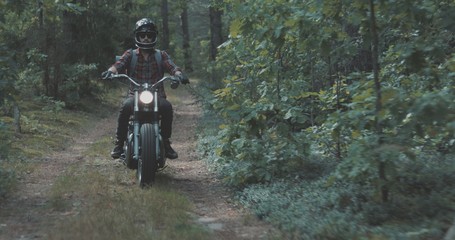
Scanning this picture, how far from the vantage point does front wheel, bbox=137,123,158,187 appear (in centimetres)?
657

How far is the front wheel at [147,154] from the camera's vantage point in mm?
6566

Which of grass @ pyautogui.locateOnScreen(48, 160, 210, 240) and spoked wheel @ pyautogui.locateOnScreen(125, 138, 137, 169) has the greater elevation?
spoked wheel @ pyautogui.locateOnScreen(125, 138, 137, 169)

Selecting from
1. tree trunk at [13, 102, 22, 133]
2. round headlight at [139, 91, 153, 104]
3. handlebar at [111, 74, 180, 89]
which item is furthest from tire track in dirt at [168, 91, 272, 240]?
tree trunk at [13, 102, 22, 133]

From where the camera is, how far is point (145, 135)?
663 cm

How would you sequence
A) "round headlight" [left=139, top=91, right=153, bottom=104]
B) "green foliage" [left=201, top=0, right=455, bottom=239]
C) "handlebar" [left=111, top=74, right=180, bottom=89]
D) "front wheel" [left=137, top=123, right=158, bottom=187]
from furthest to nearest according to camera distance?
1. "handlebar" [left=111, top=74, right=180, bottom=89]
2. "round headlight" [left=139, top=91, right=153, bottom=104]
3. "front wheel" [left=137, top=123, right=158, bottom=187]
4. "green foliage" [left=201, top=0, right=455, bottom=239]

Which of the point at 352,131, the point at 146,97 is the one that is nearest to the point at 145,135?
the point at 146,97

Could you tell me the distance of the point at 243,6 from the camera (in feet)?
19.7

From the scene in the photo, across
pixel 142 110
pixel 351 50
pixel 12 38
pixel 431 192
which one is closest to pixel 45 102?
pixel 12 38

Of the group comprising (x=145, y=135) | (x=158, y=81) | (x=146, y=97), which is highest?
(x=158, y=81)

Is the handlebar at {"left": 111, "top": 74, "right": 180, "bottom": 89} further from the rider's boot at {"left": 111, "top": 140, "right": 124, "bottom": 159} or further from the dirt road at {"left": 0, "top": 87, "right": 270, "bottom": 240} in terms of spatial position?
the dirt road at {"left": 0, "top": 87, "right": 270, "bottom": 240}

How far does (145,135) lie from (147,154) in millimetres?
260

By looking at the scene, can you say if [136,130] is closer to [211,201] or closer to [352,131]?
[211,201]

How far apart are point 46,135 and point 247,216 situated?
8145 mm

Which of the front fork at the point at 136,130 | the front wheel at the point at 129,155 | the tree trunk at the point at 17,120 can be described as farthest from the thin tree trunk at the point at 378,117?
the tree trunk at the point at 17,120
